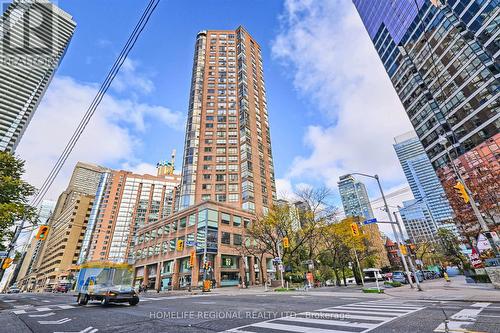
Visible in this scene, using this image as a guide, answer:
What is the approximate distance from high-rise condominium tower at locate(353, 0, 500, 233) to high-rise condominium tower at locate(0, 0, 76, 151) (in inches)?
3861

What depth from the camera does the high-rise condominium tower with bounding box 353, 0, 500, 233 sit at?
41312 millimetres

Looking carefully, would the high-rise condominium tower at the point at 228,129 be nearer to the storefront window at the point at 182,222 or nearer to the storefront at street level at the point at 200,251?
the storefront window at the point at 182,222

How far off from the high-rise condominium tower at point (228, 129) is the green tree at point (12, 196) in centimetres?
2876

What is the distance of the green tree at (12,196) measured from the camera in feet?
57.6

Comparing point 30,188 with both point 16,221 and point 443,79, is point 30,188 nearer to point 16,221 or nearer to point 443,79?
point 16,221

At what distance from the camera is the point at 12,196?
19.6 metres

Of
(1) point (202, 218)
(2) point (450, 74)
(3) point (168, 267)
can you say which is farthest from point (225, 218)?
(2) point (450, 74)

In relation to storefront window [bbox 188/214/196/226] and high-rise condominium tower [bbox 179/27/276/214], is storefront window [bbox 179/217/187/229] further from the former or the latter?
high-rise condominium tower [bbox 179/27/276/214]

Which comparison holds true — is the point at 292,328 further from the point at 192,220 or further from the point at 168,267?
the point at 168,267

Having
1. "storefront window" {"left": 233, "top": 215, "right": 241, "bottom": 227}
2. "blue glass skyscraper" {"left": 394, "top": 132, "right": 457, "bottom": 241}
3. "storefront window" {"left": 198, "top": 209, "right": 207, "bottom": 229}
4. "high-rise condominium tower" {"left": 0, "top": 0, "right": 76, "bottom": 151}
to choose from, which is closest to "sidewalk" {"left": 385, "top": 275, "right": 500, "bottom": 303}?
"storefront window" {"left": 198, "top": 209, "right": 207, "bottom": 229}

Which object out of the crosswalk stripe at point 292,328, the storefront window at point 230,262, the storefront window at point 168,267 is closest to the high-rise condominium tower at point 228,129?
the storefront window at point 230,262

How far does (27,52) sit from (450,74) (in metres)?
128

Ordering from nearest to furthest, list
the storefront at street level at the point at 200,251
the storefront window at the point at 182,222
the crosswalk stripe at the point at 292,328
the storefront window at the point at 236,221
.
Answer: the crosswalk stripe at the point at 292,328, the storefront at street level at the point at 200,251, the storefront window at the point at 182,222, the storefront window at the point at 236,221

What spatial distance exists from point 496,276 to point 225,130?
5838 cm
